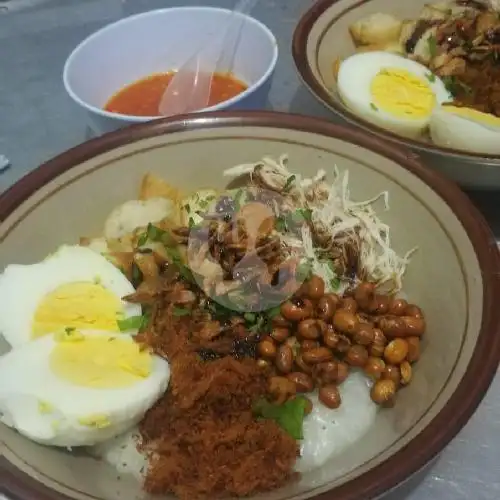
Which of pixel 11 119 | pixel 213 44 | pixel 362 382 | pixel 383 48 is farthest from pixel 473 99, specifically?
pixel 11 119

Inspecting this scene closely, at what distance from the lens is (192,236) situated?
1312 millimetres

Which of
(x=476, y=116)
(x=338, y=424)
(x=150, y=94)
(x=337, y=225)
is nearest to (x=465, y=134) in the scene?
(x=476, y=116)

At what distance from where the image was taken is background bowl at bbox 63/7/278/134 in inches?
70.9

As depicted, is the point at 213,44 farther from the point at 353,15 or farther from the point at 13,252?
the point at 13,252

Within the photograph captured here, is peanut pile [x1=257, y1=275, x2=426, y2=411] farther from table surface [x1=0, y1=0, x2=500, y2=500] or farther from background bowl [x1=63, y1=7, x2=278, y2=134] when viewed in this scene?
background bowl [x1=63, y1=7, x2=278, y2=134]

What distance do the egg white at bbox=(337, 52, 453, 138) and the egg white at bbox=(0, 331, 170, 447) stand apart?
2.70 feet

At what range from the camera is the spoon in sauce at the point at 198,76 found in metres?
1.77

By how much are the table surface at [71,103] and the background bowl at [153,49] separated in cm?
16

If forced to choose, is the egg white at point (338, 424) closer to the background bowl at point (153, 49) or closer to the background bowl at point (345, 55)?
the background bowl at point (345, 55)

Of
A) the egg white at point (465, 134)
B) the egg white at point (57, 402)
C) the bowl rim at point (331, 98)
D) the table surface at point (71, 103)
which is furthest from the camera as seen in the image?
the egg white at point (465, 134)

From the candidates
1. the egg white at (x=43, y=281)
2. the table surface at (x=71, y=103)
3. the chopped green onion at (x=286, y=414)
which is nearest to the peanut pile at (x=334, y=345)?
the chopped green onion at (x=286, y=414)

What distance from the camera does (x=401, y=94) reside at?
165 centimetres

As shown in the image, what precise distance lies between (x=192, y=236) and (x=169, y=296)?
0.48 feet

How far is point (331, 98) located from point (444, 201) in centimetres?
41
